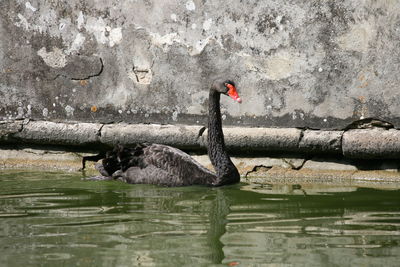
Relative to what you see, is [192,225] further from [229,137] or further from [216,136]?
[229,137]

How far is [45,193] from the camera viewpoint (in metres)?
6.83

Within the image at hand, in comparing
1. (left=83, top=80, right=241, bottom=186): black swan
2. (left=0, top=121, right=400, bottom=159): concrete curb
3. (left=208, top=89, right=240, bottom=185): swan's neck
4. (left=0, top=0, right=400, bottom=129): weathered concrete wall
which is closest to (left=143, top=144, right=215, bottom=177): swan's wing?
(left=83, top=80, right=241, bottom=186): black swan

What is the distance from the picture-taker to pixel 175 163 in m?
7.38

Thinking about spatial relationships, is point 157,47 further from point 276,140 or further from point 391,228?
point 391,228

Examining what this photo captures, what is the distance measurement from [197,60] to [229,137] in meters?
0.79

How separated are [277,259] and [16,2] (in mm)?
4735

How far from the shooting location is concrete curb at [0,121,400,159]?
7500mm

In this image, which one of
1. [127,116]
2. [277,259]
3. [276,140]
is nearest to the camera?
[277,259]

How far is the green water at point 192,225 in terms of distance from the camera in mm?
4641

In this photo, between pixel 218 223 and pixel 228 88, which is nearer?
pixel 218 223

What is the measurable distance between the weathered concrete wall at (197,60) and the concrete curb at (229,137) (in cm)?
13

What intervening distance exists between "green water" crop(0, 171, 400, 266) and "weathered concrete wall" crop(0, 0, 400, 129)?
100 centimetres

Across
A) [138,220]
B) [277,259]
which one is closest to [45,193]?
[138,220]

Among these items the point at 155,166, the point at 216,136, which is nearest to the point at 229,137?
the point at 216,136
